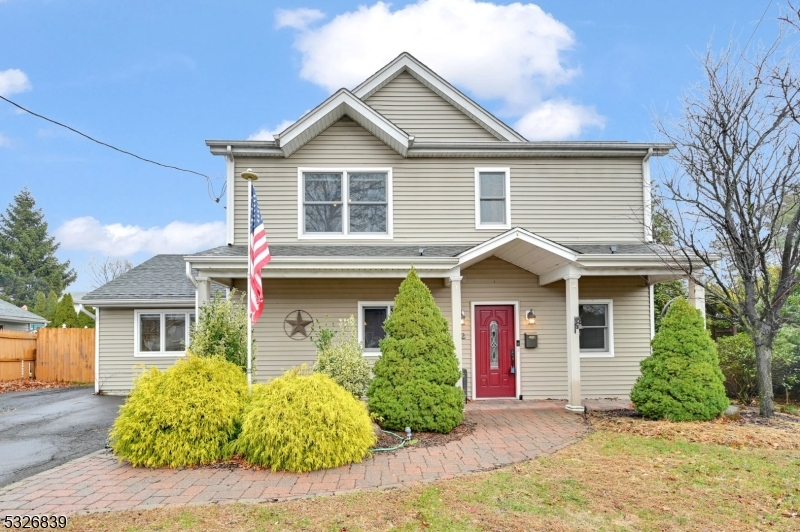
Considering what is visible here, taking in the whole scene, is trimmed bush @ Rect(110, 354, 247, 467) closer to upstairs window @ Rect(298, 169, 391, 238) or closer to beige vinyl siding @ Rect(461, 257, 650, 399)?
upstairs window @ Rect(298, 169, 391, 238)


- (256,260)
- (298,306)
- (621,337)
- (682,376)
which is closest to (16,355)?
(298,306)

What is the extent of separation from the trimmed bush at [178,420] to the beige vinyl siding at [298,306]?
4.09 metres

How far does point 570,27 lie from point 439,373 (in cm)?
1256

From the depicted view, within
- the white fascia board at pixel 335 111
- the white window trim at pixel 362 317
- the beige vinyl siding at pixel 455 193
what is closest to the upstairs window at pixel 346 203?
the beige vinyl siding at pixel 455 193

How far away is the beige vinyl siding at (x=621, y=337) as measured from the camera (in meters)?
10.6

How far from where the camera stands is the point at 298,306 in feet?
34.1

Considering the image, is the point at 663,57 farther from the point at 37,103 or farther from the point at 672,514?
the point at 37,103

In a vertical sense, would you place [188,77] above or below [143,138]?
above

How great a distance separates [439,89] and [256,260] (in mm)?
6534

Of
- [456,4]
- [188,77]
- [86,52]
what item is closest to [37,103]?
[86,52]

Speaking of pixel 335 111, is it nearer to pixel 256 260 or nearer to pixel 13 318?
pixel 256 260

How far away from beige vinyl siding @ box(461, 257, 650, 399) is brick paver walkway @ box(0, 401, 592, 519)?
370 cm

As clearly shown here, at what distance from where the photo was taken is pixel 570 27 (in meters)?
15.0

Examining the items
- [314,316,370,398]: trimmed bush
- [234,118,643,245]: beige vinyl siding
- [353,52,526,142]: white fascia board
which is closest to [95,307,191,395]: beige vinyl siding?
[234,118,643,245]: beige vinyl siding
